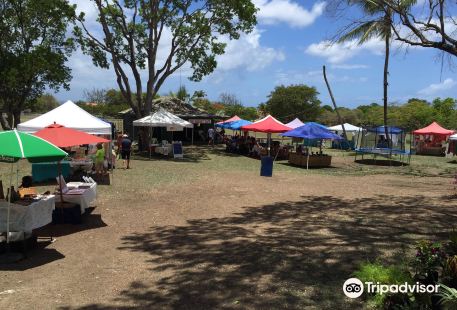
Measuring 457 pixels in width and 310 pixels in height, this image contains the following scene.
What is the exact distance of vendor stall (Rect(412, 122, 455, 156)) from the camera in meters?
33.0

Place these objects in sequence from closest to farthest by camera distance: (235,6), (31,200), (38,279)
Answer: (38,279) < (31,200) < (235,6)

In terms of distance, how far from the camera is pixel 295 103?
60875 mm

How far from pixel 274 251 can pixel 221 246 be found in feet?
3.42

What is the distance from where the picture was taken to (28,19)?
27.9 m

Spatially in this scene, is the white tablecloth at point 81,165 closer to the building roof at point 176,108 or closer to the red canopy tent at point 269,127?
the red canopy tent at point 269,127

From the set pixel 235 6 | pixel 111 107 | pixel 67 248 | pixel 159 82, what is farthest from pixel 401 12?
pixel 111 107

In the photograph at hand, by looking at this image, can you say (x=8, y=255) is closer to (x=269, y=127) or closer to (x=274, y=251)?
(x=274, y=251)

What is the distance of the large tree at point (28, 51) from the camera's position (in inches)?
1019

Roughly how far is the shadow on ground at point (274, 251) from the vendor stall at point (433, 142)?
23.6 m

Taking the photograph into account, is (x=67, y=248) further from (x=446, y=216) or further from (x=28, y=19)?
(x=28, y=19)

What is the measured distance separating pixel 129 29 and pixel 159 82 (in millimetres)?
3609

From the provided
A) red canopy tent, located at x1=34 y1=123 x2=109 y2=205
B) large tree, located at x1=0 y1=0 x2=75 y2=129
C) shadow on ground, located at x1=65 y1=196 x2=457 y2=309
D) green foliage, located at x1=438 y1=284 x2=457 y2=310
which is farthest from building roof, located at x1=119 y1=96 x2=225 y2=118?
green foliage, located at x1=438 y1=284 x2=457 y2=310

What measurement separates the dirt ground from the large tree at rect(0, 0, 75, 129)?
15.3 m

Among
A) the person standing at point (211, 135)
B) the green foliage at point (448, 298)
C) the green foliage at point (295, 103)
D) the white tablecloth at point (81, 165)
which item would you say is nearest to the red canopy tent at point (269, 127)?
the person standing at point (211, 135)
